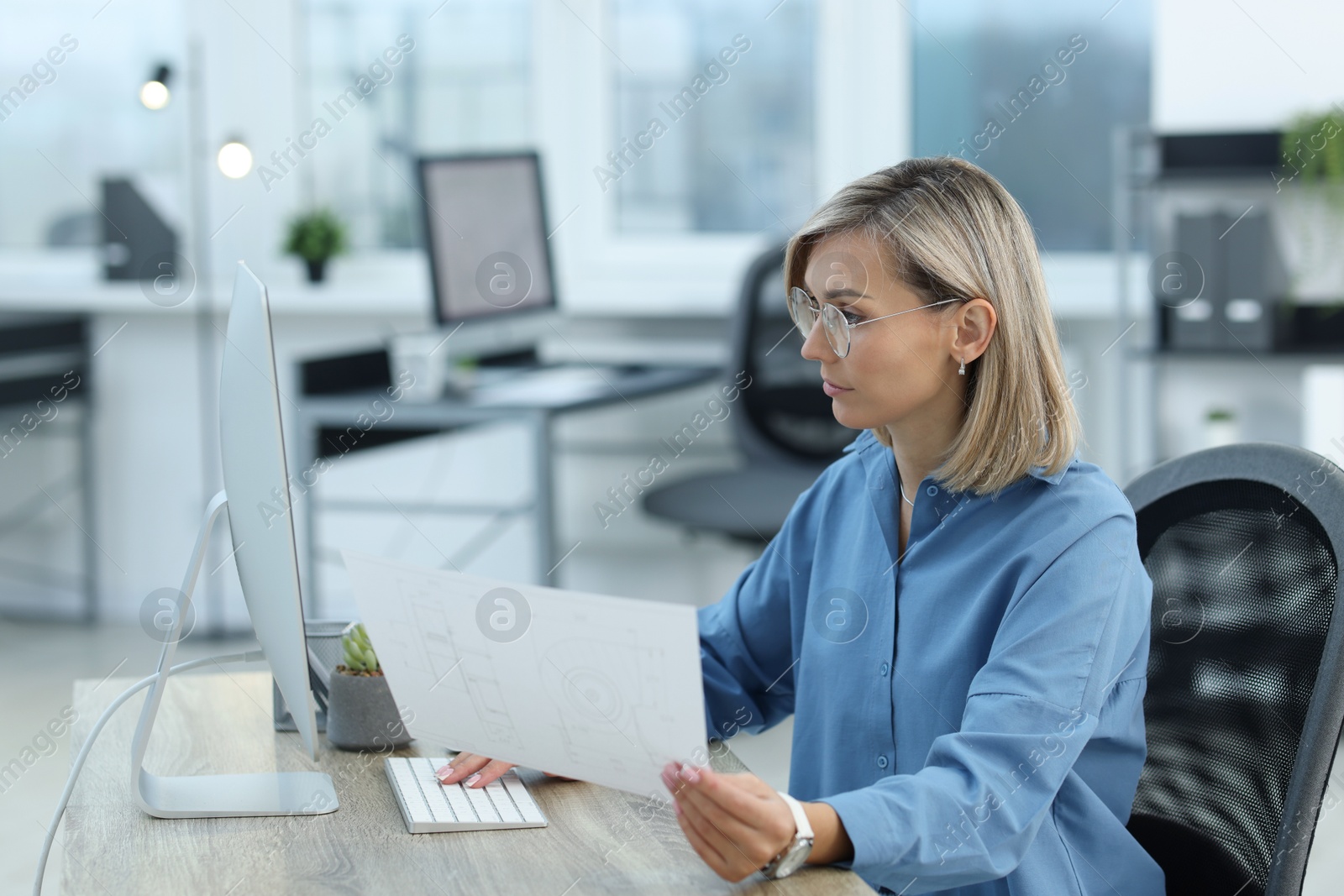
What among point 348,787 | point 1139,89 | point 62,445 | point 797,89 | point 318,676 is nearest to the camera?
point 348,787

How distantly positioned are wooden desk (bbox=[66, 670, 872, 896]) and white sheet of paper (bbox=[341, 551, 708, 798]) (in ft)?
0.19

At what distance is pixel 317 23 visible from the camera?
3979 millimetres

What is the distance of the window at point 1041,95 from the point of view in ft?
11.6

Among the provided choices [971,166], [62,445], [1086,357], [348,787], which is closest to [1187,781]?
[971,166]

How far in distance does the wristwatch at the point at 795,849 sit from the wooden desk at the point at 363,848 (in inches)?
0.5

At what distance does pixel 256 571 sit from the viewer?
1125 mm

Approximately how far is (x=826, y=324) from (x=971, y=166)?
19 centimetres

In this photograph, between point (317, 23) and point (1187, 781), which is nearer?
point (1187, 781)

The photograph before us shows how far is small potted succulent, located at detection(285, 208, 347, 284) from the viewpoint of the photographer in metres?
3.84

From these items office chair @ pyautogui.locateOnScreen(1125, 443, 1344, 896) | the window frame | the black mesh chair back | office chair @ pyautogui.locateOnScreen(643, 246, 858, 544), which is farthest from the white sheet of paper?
the window frame

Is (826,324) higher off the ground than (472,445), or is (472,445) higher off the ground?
(826,324)

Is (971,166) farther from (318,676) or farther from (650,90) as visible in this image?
(650,90)

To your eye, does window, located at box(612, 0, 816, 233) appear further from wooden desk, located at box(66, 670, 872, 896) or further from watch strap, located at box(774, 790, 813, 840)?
watch strap, located at box(774, 790, 813, 840)

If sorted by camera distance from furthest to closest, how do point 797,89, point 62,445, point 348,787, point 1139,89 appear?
point 62,445, point 797,89, point 1139,89, point 348,787
